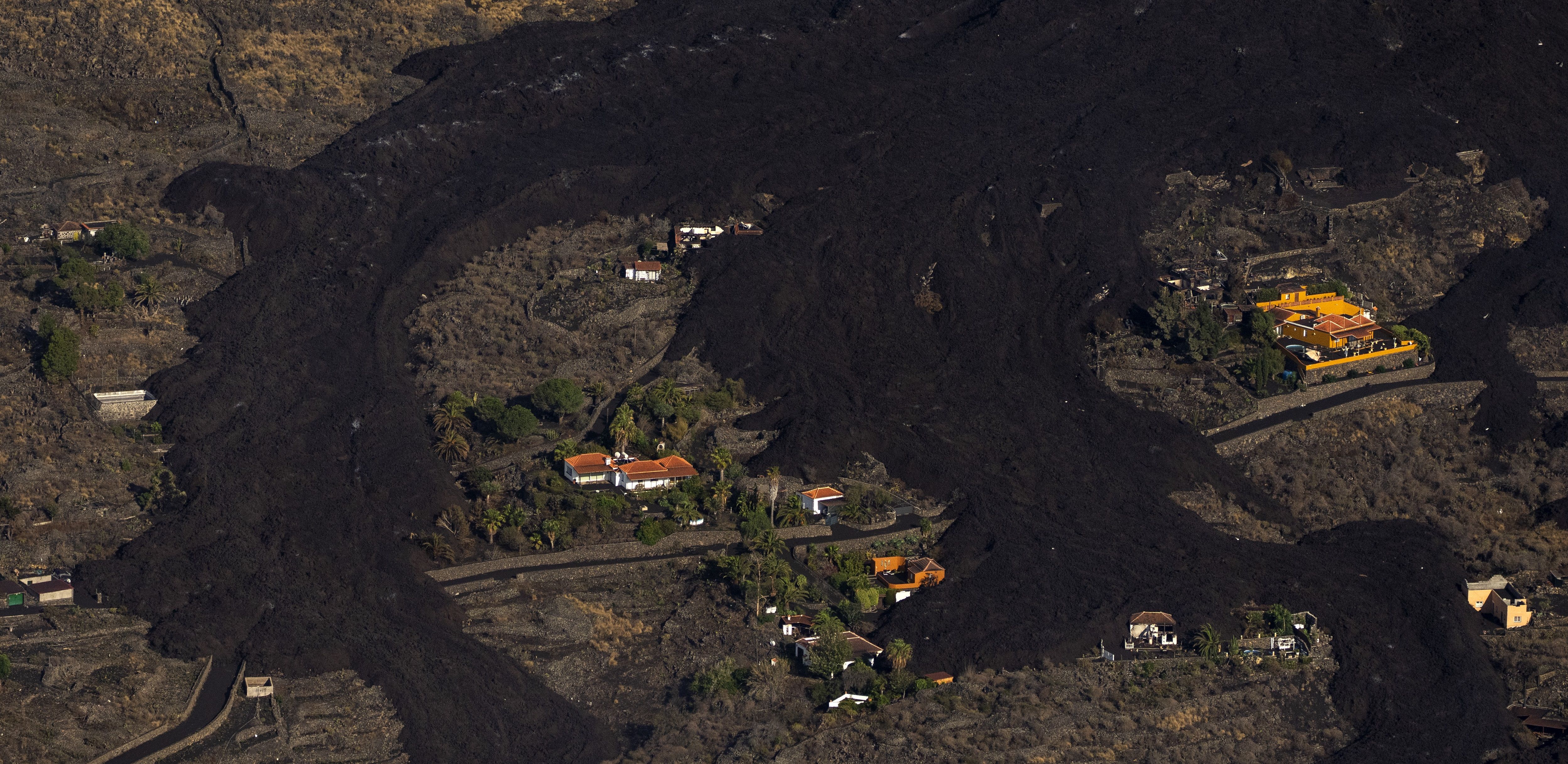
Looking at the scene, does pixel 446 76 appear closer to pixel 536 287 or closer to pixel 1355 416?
pixel 536 287

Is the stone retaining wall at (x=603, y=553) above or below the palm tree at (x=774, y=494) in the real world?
below

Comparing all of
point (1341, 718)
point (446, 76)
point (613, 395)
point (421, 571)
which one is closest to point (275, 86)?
point (446, 76)

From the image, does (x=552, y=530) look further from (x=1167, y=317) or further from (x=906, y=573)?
(x=1167, y=317)

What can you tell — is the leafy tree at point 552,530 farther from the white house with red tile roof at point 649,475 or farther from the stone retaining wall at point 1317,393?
the stone retaining wall at point 1317,393

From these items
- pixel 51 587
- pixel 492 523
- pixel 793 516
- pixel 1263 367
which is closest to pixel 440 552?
pixel 492 523

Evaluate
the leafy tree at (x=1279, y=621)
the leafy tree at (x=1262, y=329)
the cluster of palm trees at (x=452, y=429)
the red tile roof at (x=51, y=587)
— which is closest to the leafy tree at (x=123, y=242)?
the cluster of palm trees at (x=452, y=429)

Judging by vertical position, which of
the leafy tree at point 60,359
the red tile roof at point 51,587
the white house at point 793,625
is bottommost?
the white house at point 793,625

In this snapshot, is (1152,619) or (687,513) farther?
(687,513)
